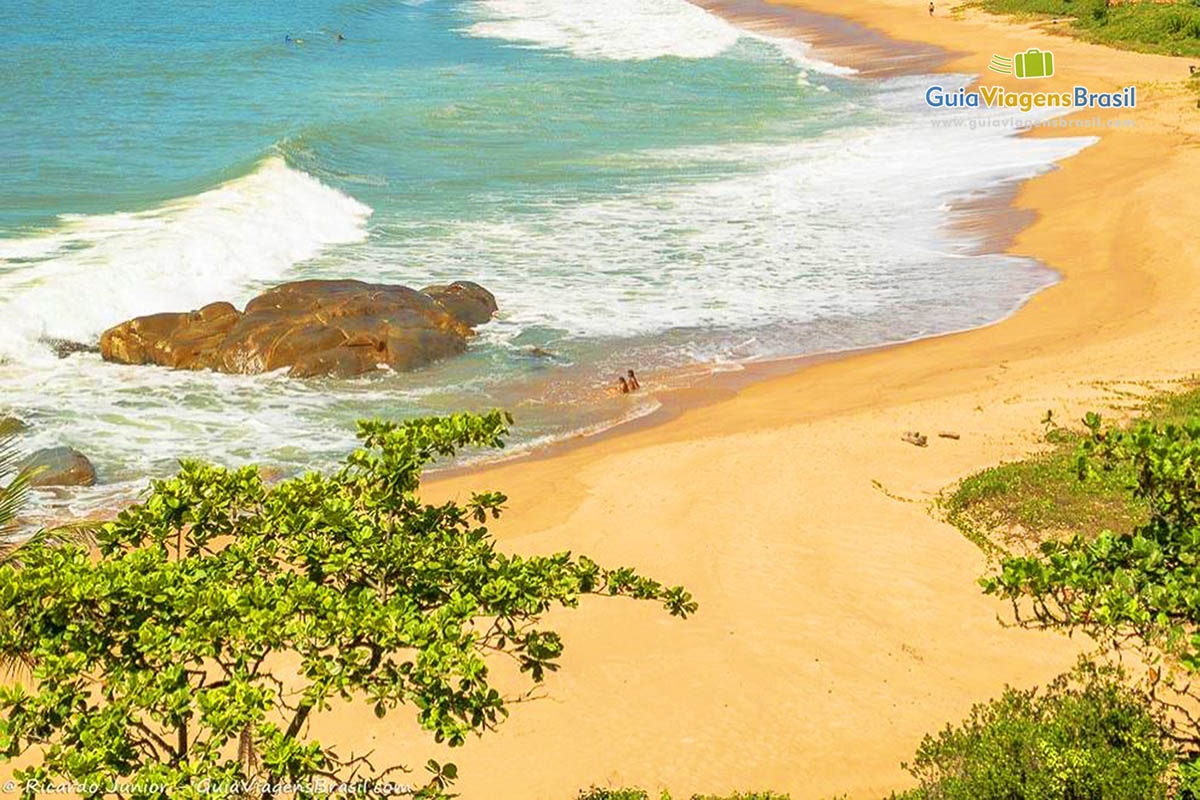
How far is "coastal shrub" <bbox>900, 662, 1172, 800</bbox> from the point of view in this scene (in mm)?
7629

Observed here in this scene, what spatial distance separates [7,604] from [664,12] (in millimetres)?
69302

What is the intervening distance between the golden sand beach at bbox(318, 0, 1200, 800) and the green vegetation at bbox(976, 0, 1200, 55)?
94.6 ft

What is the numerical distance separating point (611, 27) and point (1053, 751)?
61.7 meters

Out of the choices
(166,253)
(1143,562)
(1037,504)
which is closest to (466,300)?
(166,253)

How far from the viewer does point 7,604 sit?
5719 millimetres

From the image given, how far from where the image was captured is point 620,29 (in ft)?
211

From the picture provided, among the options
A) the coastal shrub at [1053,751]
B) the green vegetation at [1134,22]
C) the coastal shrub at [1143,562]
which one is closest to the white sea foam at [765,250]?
the coastal shrub at [1053,751]

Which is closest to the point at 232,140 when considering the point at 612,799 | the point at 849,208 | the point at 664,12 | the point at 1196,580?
the point at 849,208

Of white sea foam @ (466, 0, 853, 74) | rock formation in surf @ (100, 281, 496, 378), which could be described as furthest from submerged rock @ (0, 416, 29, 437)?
white sea foam @ (466, 0, 853, 74)

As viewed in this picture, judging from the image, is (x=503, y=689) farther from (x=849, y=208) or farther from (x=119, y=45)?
(x=119, y=45)

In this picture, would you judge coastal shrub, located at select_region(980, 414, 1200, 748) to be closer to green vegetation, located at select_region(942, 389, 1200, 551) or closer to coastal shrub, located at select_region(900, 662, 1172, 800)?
coastal shrub, located at select_region(900, 662, 1172, 800)

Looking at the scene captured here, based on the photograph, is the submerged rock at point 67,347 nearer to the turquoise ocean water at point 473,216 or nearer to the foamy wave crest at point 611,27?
the turquoise ocean water at point 473,216

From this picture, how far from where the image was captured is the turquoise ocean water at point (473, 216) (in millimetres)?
18156

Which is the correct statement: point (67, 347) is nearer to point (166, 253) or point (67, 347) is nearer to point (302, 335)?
point (302, 335)
